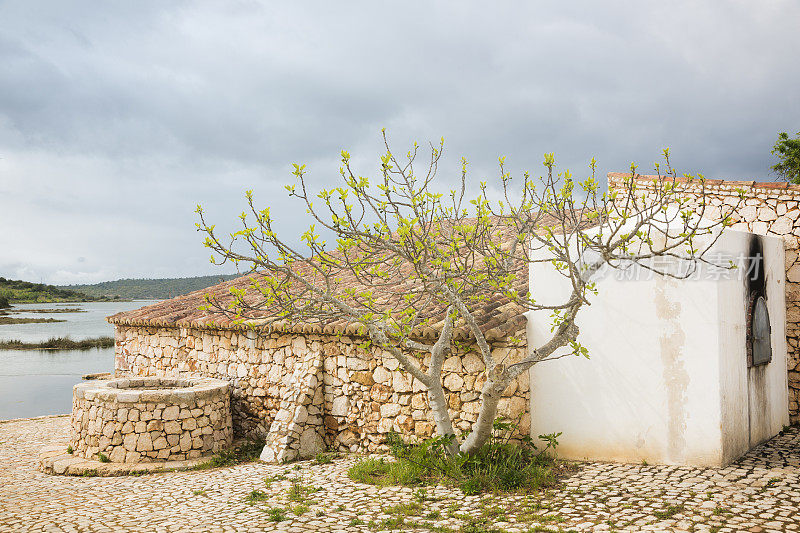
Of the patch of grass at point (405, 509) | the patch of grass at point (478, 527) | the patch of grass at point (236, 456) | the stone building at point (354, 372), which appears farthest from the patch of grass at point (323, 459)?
the patch of grass at point (478, 527)

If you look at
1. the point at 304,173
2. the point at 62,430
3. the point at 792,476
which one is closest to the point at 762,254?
the point at 792,476

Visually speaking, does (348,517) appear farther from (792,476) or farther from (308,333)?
(792,476)

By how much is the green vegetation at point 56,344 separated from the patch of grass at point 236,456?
32.6m

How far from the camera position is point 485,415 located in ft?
22.1

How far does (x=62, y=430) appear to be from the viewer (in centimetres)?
1321

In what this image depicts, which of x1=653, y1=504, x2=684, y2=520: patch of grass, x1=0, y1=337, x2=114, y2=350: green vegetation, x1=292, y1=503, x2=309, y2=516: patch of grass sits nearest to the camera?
x1=653, y1=504, x2=684, y2=520: patch of grass

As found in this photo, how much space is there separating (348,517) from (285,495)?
4.19ft

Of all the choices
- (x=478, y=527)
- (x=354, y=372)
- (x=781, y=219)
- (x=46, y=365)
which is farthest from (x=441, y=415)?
(x=46, y=365)

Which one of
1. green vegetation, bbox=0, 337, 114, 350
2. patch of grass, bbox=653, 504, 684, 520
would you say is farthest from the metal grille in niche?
green vegetation, bbox=0, 337, 114, 350

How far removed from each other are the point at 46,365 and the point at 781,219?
110 ft

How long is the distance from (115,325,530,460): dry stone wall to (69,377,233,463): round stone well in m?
1.09

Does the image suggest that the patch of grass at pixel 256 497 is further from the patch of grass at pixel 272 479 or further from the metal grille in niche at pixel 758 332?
the metal grille in niche at pixel 758 332

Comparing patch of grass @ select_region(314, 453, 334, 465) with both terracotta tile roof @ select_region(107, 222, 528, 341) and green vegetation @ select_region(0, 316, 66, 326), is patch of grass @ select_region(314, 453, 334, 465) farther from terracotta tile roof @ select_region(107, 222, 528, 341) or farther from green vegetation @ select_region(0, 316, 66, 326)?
green vegetation @ select_region(0, 316, 66, 326)

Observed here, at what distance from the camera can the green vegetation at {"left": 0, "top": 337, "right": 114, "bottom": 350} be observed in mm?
37031
